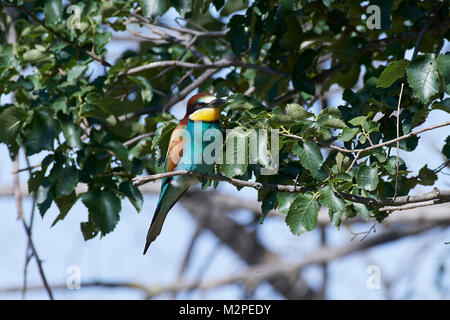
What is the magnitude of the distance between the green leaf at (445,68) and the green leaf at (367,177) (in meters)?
0.35

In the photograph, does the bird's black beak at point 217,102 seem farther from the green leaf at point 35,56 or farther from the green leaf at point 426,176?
the green leaf at point 426,176

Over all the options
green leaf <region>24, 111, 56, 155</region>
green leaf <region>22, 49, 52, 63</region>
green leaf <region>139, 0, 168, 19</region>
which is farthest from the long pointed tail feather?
green leaf <region>139, 0, 168, 19</region>

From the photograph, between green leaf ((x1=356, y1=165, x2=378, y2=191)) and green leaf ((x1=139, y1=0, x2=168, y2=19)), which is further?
green leaf ((x1=139, y1=0, x2=168, y2=19))

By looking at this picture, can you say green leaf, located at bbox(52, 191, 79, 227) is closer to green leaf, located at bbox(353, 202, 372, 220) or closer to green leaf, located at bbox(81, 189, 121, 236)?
green leaf, located at bbox(81, 189, 121, 236)

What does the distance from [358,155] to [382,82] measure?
0.85 ft

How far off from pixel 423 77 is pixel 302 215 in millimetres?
576

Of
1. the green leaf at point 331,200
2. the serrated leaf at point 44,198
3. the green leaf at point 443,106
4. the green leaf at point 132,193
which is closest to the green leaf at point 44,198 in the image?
the serrated leaf at point 44,198

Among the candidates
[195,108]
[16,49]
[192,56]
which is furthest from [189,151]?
[16,49]

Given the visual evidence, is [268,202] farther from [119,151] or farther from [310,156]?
[119,151]

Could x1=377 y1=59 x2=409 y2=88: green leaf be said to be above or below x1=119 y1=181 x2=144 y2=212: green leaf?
above

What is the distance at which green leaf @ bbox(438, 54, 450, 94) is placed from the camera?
6.93 ft

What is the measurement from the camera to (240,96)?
2.54 m

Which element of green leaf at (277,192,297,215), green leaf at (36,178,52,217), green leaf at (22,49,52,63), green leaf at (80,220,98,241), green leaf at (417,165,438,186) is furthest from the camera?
green leaf at (22,49,52,63)

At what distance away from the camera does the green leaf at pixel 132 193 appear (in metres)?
2.80
